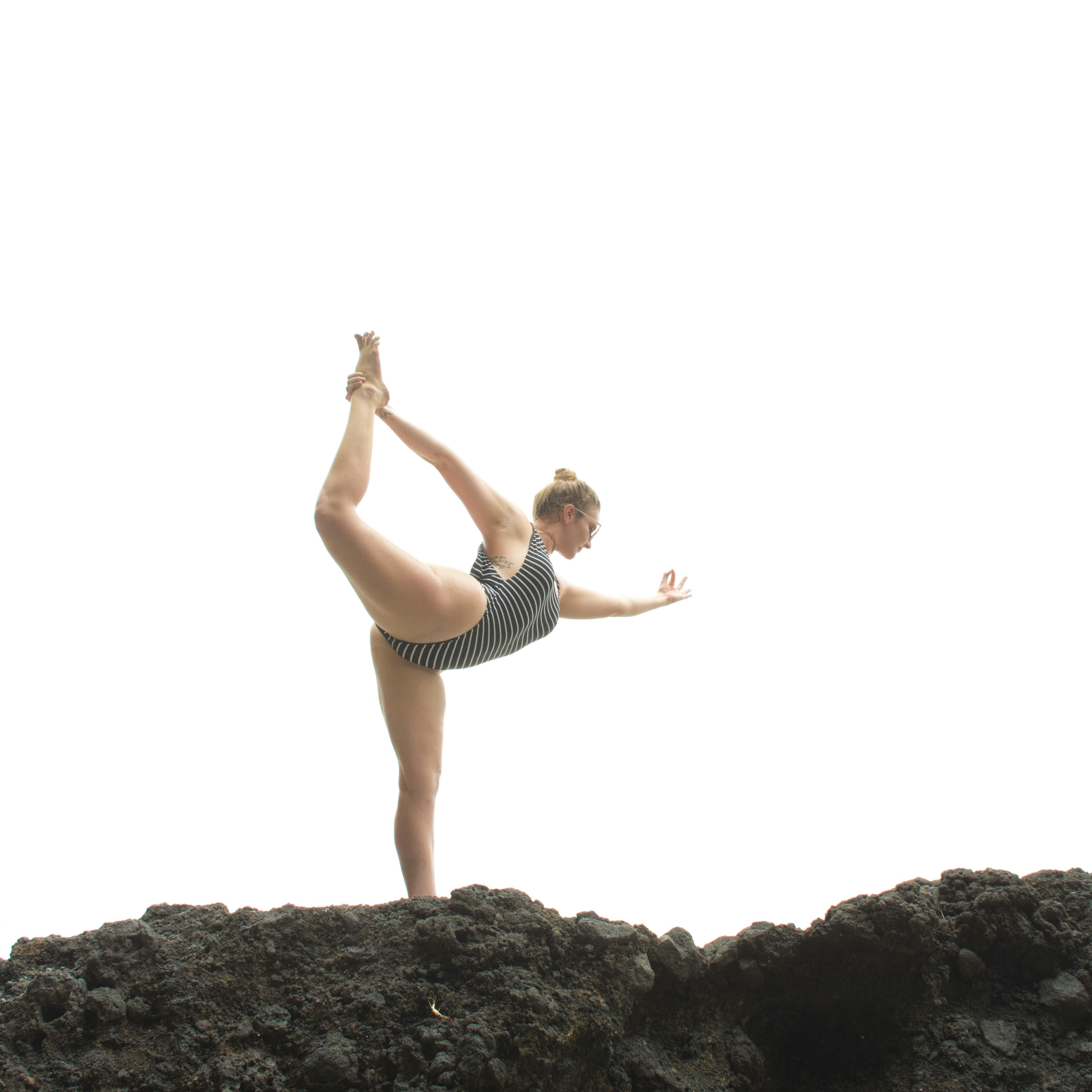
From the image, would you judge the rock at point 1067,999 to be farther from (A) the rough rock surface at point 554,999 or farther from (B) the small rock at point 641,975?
(B) the small rock at point 641,975

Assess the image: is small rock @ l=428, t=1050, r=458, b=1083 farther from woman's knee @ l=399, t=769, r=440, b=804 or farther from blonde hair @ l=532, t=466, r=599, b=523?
blonde hair @ l=532, t=466, r=599, b=523

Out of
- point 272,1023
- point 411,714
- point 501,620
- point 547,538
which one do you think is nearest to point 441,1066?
point 272,1023

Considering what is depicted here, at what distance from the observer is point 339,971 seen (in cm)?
163

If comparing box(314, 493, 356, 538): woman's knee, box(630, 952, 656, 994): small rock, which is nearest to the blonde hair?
box(314, 493, 356, 538): woman's knee

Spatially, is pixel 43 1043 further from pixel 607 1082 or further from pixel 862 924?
pixel 862 924

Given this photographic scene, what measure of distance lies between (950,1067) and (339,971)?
3.98 feet

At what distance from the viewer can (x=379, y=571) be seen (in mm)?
1975

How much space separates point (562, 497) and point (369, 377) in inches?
29.9

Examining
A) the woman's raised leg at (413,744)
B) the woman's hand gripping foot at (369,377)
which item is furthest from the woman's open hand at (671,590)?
the woman's hand gripping foot at (369,377)

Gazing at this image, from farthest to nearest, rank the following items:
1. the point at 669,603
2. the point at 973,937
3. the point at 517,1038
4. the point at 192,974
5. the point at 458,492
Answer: the point at 669,603 < the point at 458,492 < the point at 973,937 < the point at 192,974 < the point at 517,1038

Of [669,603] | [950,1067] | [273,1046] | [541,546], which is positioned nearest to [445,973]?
[273,1046]

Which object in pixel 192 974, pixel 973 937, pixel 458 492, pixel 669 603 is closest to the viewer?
pixel 192 974

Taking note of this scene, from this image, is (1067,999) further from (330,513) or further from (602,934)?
(330,513)

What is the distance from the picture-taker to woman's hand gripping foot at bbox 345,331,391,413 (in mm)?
2385
